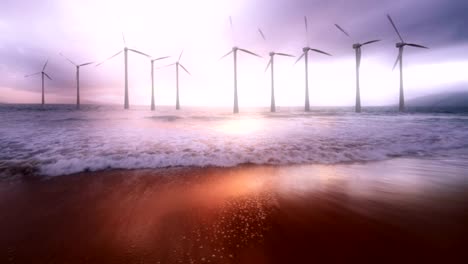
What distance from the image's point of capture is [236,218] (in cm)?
321

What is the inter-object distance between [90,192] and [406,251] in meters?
4.80

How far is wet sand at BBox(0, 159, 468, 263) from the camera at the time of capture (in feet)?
7.86

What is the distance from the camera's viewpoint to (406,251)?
7.77 feet

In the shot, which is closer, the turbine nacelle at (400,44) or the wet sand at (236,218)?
the wet sand at (236,218)

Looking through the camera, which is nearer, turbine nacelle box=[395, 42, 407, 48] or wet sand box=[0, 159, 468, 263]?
wet sand box=[0, 159, 468, 263]

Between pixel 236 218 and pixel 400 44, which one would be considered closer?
pixel 236 218

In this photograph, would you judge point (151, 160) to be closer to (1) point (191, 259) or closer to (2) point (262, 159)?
(2) point (262, 159)

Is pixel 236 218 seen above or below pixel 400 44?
below

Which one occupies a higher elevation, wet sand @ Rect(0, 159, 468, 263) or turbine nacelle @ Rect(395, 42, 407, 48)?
turbine nacelle @ Rect(395, 42, 407, 48)

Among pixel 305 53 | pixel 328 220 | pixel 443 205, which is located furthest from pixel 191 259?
pixel 305 53

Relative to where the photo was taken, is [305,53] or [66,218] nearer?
[66,218]

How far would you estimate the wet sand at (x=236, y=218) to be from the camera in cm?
240

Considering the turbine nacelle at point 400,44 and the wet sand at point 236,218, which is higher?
the turbine nacelle at point 400,44

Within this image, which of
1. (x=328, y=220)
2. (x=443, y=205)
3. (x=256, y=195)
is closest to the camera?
(x=328, y=220)
